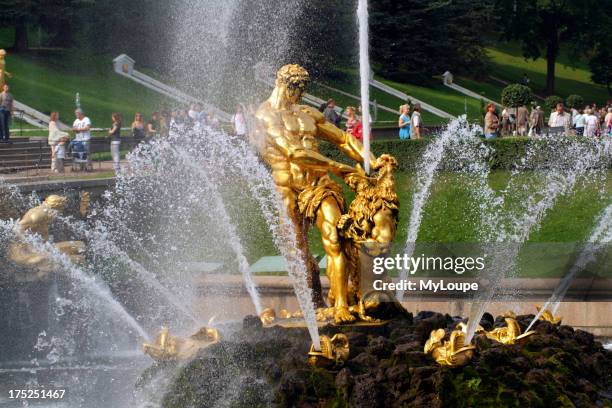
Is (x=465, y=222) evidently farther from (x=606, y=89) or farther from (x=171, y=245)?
(x=606, y=89)

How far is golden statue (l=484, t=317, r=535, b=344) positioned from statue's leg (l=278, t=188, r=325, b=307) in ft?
4.84

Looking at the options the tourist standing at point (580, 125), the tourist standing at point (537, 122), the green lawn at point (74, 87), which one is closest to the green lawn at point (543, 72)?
the green lawn at point (74, 87)

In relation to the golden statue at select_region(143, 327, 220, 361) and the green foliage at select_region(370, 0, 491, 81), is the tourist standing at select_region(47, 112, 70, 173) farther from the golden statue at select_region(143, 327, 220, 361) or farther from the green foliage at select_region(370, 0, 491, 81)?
the green foliage at select_region(370, 0, 491, 81)

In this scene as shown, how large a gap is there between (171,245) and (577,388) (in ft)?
30.6

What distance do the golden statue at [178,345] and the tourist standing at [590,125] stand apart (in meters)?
15.4

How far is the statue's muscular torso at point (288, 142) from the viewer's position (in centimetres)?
1116

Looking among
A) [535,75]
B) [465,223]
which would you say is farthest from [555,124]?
[535,75]

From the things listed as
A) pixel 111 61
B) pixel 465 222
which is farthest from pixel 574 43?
pixel 465 222

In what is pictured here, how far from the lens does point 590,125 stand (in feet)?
82.9

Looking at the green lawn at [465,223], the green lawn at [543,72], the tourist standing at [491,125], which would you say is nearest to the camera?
the green lawn at [465,223]

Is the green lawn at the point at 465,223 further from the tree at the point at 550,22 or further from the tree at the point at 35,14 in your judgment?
the tree at the point at 550,22

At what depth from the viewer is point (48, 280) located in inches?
597

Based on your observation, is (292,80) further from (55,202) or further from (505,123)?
(505,123)

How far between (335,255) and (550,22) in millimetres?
40300
